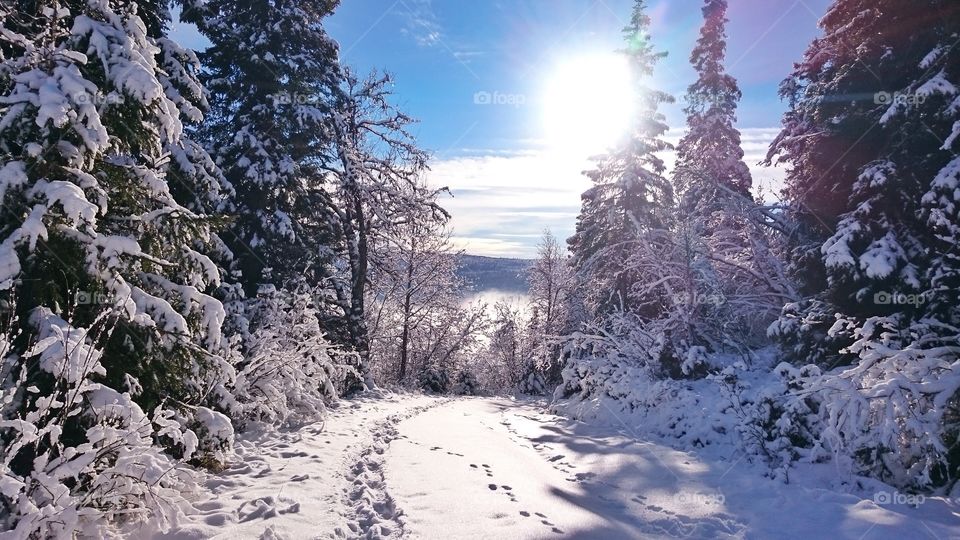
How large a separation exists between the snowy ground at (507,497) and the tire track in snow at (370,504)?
0.06ft

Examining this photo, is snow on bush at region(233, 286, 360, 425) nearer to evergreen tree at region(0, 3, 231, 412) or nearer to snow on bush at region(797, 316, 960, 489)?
evergreen tree at region(0, 3, 231, 412)

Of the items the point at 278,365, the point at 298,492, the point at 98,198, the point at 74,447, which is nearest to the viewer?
the point at 74,447

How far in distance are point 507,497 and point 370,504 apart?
4.89 feet

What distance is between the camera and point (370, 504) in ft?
18.0

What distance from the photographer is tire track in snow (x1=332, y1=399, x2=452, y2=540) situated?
15.5ft

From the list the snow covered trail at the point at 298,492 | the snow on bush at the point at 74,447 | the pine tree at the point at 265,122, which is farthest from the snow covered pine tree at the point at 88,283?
the pine tree at the point at 265,122

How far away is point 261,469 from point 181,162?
549cm

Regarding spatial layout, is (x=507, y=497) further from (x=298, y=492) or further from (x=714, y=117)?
(x=714, y=117)

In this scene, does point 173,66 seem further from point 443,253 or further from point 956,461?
point 443,253

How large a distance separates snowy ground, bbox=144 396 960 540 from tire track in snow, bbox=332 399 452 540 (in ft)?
0.06

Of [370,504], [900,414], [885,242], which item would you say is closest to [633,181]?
[885,242]

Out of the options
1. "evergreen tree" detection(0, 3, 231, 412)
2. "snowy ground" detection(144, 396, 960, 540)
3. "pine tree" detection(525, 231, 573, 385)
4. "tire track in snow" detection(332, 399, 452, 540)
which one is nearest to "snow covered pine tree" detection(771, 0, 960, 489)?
"snowy ground" detection(144, 396, 960, 540)

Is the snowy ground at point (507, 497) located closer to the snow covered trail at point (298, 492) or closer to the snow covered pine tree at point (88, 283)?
the snow covered trail at point (298, 492)

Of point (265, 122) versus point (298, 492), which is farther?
point (265, 122)
